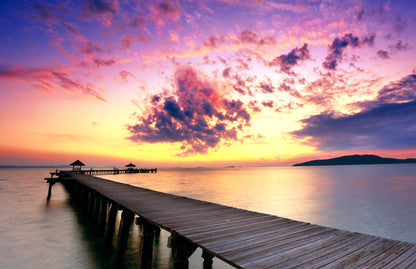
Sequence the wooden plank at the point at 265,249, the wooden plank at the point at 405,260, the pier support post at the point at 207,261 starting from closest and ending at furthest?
the wooden plank at the point at 405,260 → the wooden plank at the point at 265,249 → the pier support post at the point at 207,261

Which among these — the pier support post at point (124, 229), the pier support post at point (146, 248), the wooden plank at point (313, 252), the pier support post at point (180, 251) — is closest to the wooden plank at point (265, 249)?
the wooden plank at point (313, 252)

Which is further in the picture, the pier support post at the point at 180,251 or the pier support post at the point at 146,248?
the pier support post at the point at 146,248

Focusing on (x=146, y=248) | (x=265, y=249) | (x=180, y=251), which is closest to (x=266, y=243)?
(x=265, y=249)

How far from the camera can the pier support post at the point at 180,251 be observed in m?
5.12

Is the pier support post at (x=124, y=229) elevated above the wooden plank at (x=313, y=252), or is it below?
below

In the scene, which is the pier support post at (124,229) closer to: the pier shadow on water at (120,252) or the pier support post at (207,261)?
the pier shadow on water at (120,252)

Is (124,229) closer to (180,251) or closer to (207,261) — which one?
(207,261)

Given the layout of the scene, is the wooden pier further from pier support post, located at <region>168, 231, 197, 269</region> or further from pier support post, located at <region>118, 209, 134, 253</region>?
pier support post, located at <region>118, 209, 134, 253</region>

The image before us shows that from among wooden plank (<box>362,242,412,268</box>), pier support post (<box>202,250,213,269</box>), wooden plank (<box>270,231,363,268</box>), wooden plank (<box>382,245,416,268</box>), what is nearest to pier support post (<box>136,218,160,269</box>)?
pier support post (<box>202,250,213,269</box>)

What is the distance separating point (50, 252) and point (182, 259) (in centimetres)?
827

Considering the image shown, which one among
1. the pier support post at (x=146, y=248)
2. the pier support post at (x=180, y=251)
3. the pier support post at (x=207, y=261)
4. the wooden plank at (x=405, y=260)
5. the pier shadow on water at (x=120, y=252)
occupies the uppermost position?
the wooden plank at (x=405, y=260)

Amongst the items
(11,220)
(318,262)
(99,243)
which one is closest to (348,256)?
(318,262)

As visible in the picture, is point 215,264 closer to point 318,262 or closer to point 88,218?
point 318,262

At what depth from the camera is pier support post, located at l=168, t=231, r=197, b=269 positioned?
16.8 ft
